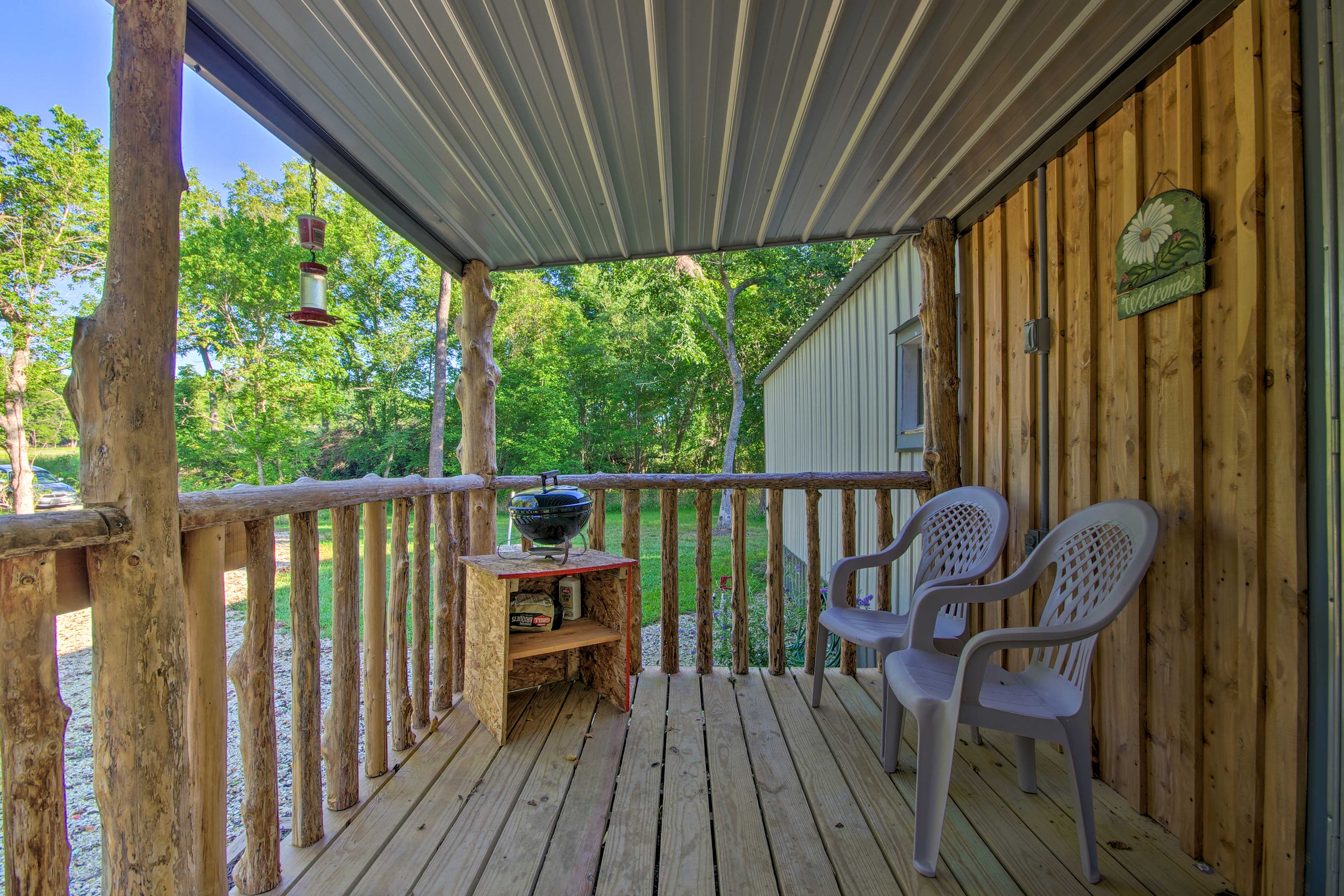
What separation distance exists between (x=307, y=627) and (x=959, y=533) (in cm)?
246

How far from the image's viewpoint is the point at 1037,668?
1864 mm

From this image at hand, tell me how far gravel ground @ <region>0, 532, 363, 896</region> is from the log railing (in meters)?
0.12

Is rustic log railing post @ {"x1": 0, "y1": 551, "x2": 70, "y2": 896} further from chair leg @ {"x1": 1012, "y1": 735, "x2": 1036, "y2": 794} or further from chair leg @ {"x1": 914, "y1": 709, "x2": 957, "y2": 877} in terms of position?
chair leg @ {"x1": 1012, "y1": 735, "x2": 1036, "y2": 794}

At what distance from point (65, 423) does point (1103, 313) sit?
9.23 meters

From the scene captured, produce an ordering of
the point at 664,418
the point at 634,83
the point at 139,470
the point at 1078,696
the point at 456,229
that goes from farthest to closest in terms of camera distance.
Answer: the point at 664,418
the point at 456,229
the point at 634,83
the point at 1078,696
the point at 139,470

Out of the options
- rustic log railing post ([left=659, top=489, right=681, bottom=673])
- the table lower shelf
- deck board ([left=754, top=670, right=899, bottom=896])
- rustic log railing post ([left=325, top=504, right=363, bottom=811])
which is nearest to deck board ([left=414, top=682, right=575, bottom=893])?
the table lower shelf

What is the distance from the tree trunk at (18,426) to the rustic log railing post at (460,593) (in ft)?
15.3

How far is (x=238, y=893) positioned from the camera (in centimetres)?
146

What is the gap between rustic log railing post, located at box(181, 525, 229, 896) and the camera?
1309 millimetres

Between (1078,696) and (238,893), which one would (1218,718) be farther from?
(238,893)

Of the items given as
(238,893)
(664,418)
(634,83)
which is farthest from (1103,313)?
(664,418)

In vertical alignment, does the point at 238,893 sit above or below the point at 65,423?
below

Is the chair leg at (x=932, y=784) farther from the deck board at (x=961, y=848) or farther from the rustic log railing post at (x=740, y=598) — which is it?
the rustic log railing post at (x=740, y=598)

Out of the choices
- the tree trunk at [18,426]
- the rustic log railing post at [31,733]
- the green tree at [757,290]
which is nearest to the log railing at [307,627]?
the rustic log railing post at [31,733]
